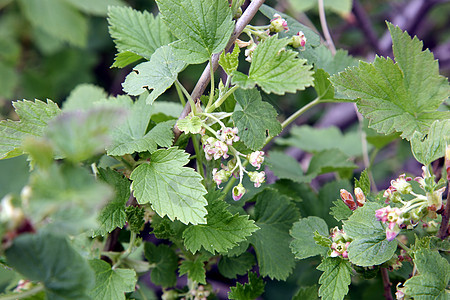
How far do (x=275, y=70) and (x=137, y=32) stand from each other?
1.04ft

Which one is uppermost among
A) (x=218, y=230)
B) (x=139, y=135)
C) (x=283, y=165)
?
(x=139, y=135)

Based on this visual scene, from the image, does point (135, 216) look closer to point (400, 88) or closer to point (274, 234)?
point (274, 234)

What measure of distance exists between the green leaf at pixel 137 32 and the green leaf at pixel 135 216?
10.8 inches

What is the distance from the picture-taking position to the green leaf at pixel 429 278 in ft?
1.89

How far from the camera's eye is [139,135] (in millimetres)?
751

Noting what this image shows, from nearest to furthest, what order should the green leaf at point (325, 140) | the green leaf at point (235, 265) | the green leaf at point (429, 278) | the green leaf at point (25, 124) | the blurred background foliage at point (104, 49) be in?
1. the green leaf at point (429, 278)
2. the green leaf at point (25, 124)
3. the green leaf at point (235, 265)
4. the green leaf at point (325, 140)
5. the blurred background foliage at point (104, 49)

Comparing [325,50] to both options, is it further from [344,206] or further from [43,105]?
[43,105]

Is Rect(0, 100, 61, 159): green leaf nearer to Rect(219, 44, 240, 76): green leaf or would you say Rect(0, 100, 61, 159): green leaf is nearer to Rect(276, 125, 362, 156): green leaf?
Rect(219, 44, 240, 76): green leaf

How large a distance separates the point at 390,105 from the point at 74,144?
1.83ft

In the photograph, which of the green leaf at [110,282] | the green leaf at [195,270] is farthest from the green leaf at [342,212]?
the green leaf at [110,282]

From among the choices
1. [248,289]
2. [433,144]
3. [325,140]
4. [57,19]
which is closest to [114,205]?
[248,289]

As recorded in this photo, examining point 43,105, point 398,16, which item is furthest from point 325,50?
point 398,16

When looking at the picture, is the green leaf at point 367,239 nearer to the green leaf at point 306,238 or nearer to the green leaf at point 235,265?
the green leaf at point 306,238

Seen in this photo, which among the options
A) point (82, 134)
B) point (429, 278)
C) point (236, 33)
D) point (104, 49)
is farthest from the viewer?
point (104, 49)
